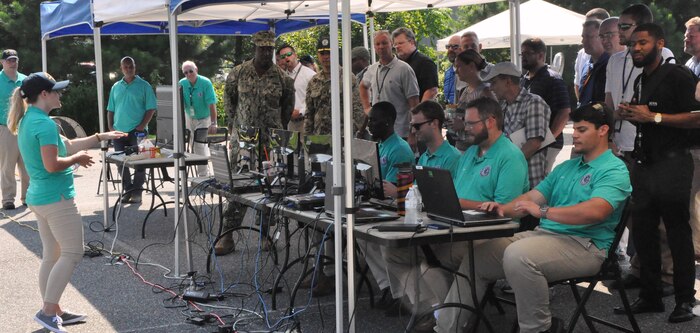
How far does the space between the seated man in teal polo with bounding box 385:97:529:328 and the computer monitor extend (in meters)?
0.47

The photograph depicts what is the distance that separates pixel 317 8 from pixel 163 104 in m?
2.39

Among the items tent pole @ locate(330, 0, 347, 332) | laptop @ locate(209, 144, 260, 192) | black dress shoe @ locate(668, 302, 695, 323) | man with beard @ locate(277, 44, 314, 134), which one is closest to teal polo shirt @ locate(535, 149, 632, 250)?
black dress shoe @ locate(668, 302, 695, 323)

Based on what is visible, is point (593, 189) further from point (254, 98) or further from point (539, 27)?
point (539, 27)

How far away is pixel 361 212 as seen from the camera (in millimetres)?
5168

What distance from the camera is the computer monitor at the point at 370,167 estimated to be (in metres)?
5.47

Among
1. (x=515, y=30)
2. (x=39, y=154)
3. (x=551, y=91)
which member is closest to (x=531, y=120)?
(x=551, y=91)

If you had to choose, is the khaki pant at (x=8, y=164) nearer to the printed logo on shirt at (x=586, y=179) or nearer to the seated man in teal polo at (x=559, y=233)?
the seated man in teal polo at (x=559, y=233)

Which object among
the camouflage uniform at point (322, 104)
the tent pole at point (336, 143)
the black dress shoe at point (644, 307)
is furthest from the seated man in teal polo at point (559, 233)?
the camouflage uniform at point (322, 104)

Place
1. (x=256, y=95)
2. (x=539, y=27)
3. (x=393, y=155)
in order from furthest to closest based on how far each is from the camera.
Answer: (x=539, y=27)
(x=256, y=95)
(x=393, y=155)

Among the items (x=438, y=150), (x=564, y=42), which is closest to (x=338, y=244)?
(x=438, y=150)

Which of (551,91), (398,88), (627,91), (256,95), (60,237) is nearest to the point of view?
(60,237)

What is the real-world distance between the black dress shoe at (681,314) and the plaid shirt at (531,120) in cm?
139

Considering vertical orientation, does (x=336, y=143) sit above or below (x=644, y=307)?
above

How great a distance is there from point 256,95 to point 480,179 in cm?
331
